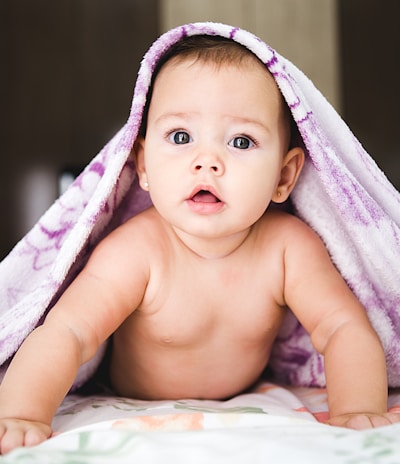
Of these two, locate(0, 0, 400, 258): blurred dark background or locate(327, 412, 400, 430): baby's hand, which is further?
locate(0, 0, 400, 258): blurred dark background

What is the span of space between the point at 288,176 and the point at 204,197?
18 cm

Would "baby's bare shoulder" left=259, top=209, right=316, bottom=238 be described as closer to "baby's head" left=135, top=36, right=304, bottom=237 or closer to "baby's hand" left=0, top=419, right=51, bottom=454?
"baby's head" left=135, top=36, right=304, bottom=237

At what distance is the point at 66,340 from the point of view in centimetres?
77

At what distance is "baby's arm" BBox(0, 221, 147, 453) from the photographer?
0.68 m

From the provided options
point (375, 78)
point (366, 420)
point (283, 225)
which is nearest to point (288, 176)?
point (283, 225)

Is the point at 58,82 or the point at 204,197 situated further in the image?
the point at 58,82

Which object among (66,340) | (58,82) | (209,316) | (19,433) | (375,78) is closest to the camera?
(19,433)

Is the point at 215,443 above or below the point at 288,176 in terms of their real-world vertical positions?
below

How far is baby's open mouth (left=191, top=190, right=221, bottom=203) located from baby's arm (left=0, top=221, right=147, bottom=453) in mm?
114

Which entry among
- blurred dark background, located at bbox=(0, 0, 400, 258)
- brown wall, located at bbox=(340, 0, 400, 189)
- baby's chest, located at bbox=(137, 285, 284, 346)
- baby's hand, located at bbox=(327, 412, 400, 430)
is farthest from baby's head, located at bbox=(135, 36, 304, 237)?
brown wall, located at bbox=(340, 0, 400, 189)

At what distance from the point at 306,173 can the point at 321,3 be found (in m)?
2.01

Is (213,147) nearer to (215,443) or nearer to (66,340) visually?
(66,340)

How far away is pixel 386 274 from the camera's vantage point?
92 cm

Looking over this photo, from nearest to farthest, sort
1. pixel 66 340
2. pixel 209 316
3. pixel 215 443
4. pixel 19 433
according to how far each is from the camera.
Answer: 1. pixel 215 443
2. pixel 19 433
3. pixel 66 340
4. pixel 209 316
